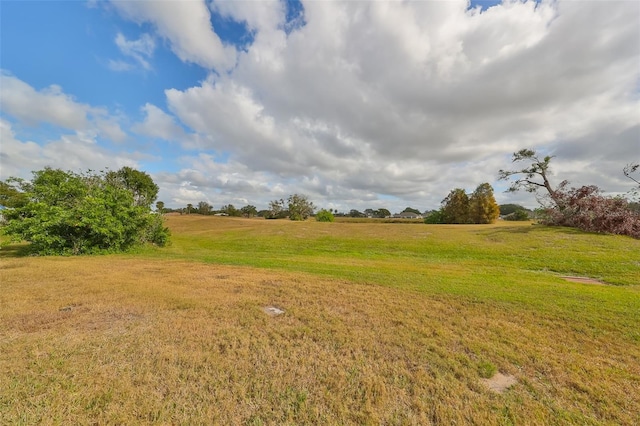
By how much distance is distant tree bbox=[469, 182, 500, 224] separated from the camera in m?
47.7

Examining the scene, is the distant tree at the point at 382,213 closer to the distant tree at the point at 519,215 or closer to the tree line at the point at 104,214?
the distant tree at the point at 519,215

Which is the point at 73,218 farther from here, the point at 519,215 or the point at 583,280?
the point at 519,215

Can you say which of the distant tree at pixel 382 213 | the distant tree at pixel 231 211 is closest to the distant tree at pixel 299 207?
the distant tree at pixel 231 211

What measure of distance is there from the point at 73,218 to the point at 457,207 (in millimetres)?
56701

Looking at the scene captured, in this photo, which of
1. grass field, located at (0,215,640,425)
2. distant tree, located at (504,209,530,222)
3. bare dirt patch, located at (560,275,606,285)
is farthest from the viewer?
distant tree, located at (504,209,530,222)

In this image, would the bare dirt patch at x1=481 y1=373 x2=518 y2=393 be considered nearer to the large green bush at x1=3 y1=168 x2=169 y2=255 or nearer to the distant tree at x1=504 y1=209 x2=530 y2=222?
the large green bush at x1=3 y1=168 x2=169 y2=255

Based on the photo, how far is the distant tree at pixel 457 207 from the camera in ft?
170

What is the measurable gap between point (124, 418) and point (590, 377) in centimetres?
623

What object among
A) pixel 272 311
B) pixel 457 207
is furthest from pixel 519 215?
pixel 272 311

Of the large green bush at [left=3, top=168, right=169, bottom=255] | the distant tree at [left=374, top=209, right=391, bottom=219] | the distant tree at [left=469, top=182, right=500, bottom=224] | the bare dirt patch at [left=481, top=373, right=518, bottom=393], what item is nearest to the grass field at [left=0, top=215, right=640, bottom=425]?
the bare dirt patch at [left=481, top=373, right=518, bottom=393]

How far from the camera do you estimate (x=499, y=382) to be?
146 inches

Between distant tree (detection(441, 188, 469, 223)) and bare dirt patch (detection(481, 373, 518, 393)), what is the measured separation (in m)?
54.0

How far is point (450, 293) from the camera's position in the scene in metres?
8.25

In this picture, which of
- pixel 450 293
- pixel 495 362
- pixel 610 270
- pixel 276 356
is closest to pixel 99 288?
pixel 276 356
